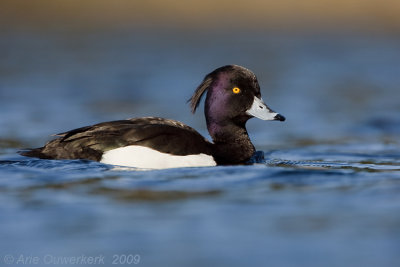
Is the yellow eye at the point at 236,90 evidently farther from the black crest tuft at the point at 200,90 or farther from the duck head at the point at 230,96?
the black crest tuft at the point at 200,90

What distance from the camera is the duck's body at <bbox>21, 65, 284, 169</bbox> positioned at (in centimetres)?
773

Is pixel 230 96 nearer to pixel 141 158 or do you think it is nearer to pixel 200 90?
pixel 200 90

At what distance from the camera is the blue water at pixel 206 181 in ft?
17.4

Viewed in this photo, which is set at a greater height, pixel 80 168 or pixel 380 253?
pixel 80 168

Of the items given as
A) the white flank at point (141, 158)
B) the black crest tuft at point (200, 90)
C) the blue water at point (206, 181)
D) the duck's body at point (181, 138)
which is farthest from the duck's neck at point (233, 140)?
the white flank at point (141, 158)

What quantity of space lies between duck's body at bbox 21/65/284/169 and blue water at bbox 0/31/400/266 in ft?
0.57

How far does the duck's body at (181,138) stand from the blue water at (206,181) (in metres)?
0.17

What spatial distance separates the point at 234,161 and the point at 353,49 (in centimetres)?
1236

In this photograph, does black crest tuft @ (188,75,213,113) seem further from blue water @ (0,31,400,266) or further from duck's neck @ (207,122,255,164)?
blue water @ (0,31,400,266)

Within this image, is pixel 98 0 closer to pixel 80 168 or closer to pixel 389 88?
pixel 389 88

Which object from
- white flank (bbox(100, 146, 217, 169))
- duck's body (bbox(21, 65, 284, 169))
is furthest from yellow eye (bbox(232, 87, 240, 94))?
white flank (bbox(100, 146, 217, 169))

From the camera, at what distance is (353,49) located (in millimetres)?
19875

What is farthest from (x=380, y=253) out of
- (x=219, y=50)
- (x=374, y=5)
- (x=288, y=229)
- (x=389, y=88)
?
(x=374, y=5)

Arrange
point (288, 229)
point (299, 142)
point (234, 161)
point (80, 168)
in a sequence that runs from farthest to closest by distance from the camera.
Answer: point (299, 142) → point (234, 161) → point (80, 168) → point (288, 229)
